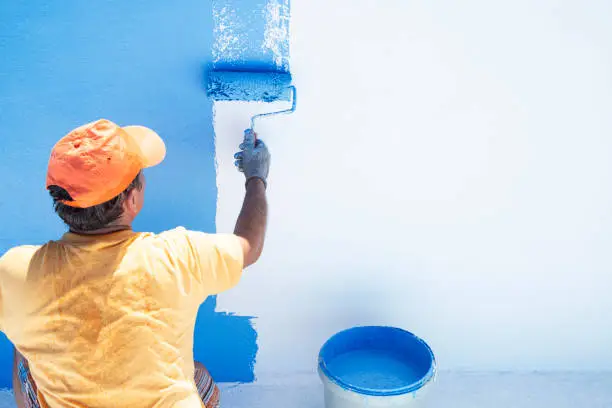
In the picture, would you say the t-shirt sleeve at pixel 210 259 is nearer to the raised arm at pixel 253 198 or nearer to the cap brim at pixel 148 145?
the raised arm at pixel 253 198

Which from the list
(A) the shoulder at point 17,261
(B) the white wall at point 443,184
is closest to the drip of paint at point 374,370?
(B) the white wall at point 443,184

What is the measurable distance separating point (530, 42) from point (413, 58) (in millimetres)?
339

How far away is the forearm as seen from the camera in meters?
1.44

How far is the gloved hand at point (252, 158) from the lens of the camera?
1.65 metres

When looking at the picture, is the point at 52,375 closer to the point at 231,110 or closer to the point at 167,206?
the point at 167,206

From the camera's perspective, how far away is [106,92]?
1.77 meters

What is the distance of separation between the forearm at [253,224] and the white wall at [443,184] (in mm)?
346

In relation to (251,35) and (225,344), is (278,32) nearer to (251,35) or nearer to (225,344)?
(251,35)

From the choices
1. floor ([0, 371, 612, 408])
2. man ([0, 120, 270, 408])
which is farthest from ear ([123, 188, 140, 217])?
floor ([0, 371, 612, 408])

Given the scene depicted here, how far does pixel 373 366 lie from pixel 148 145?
0.97 metres

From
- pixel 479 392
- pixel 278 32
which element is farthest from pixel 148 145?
pixel 479 392

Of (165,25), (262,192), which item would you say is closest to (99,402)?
(262,192)

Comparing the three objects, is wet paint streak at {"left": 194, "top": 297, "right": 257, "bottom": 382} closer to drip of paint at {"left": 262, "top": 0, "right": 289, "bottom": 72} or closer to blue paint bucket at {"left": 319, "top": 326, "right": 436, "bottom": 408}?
blue paint bucket at {"left": 319, "top": 326, "right": 436, "bottom": 408}

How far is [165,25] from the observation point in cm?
171
